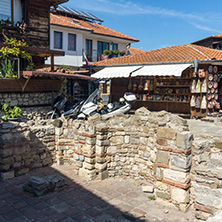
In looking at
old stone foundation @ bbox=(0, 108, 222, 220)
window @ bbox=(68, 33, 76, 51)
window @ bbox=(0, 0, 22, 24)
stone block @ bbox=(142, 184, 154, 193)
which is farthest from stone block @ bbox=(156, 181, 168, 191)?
window @ bbox=(68, 33, 76, 51)

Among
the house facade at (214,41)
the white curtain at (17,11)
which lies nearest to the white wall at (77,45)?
the white curtain at (17,11)

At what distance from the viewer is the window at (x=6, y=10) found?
36.0ft

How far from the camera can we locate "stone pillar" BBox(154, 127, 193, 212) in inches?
199

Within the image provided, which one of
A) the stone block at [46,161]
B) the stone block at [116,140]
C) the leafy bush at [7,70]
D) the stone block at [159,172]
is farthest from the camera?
the leafy bush at [7,70]

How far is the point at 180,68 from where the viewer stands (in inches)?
390

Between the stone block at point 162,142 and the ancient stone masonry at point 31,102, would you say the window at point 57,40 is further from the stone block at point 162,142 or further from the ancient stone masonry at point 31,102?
the stone block at point 162,142

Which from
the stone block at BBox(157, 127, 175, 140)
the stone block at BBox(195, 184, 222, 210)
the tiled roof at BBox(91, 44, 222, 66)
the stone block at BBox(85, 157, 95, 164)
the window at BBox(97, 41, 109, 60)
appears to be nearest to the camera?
the stone block at BBox(195, 184, 222, 210)

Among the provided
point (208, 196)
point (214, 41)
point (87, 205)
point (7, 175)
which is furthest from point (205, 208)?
point (214, 41)

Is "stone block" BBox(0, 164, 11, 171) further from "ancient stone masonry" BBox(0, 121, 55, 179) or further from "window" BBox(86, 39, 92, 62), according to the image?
"window" BBox(86, 39, 92, 62)

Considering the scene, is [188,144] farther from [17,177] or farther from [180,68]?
[180,68]

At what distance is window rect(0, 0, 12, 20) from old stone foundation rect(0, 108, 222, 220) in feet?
20.1

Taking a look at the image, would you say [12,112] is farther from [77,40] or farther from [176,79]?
[77,40]

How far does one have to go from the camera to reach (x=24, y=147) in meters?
6.87

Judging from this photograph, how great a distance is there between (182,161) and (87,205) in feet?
7.34
